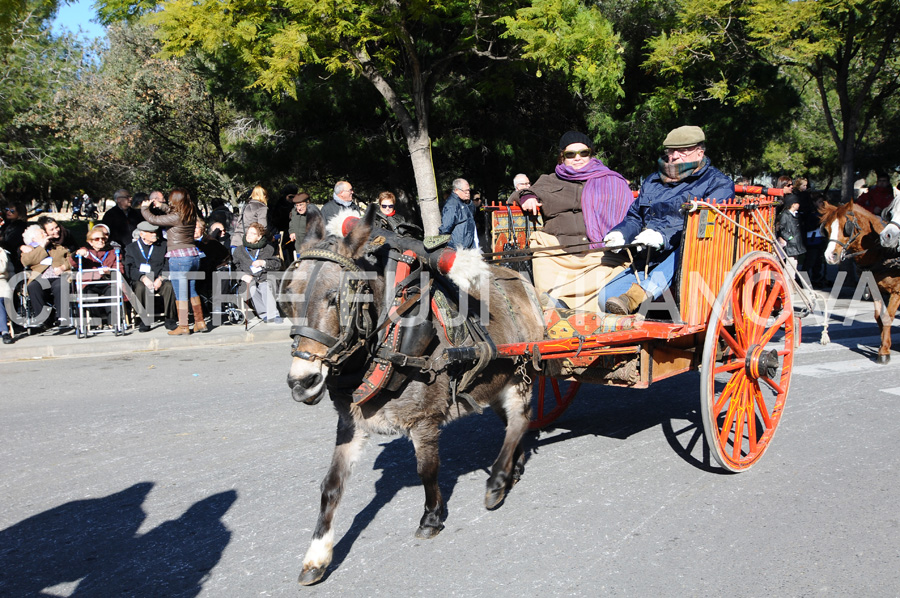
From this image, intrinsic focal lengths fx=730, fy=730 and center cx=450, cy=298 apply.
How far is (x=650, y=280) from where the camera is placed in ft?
17.0

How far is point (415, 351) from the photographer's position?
3844 millimetres

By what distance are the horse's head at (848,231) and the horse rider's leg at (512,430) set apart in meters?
5.21

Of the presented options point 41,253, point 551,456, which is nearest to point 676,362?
point 551,456

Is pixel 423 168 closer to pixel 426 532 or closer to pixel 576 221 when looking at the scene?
pixel 576 221

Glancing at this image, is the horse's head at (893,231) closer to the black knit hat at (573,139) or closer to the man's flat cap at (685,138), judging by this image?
the man's flat cap at (685,138)

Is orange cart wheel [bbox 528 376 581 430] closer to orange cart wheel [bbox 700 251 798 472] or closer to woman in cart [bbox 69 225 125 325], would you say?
orange cart wheel [bbox 700 251 798 472]

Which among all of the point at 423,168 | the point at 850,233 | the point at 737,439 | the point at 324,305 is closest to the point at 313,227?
the point at 324,305

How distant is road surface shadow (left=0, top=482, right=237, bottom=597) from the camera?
359cm

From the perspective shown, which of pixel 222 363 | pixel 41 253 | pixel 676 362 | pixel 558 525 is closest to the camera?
pixel 558 525

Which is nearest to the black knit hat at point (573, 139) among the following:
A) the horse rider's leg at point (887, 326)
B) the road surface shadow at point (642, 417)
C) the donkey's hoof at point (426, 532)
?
the road surface shadow at point (642, 417)

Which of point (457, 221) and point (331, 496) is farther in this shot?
point (457, 221)

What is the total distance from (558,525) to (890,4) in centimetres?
1451

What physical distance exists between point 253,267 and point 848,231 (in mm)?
7866

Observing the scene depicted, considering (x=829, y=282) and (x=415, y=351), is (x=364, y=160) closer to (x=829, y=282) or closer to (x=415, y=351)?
(x=829, y=282)
